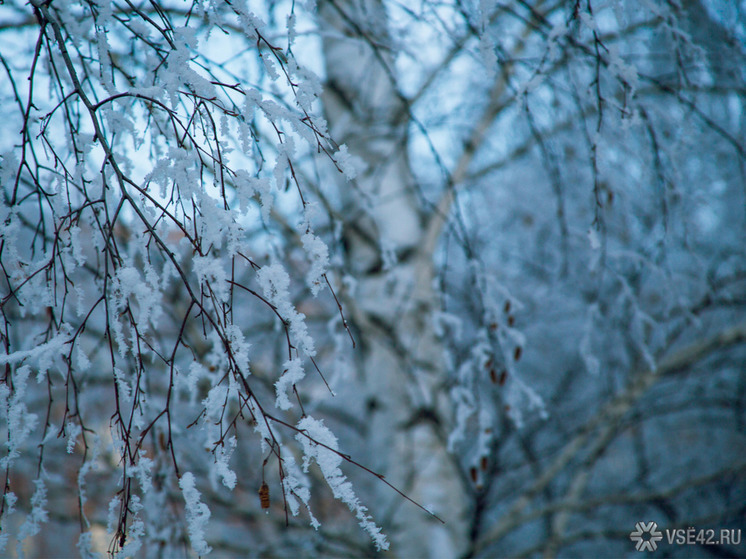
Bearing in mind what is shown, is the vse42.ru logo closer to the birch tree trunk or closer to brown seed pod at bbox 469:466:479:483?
the birch tree trunk

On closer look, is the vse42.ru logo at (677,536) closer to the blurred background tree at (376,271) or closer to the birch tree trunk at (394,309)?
the blurred background tree at (376,271)

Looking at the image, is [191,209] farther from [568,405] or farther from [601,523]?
[601,523]

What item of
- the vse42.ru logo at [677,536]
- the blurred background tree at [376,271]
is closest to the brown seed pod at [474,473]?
the blurred background tree at [376,271]

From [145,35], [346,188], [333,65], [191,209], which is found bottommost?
[191,209]

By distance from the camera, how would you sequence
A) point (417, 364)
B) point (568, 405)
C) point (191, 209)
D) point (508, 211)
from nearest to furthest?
point (191, 209), point (417, 364), point (508, 211), point (568, 405)

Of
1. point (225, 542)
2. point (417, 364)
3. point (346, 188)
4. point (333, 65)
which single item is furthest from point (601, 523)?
point (333, 65)

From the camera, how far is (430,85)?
2693 millimetres

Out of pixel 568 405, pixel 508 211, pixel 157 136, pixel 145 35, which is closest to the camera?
→ pixel 145 35

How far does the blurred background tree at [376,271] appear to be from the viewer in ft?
2.68

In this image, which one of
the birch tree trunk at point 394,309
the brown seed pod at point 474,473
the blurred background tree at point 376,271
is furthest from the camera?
the birch tree trunk at point 394,309

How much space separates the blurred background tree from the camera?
815mm

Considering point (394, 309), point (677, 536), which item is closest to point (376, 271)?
point (394, 309)

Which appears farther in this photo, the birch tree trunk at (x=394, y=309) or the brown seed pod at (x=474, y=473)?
the birch tree trunk at (x=394, y=309)

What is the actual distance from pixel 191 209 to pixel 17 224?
36 cm
